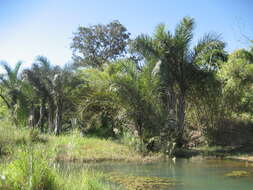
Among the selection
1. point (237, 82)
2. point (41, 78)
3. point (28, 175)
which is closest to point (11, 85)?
point (41, 78)

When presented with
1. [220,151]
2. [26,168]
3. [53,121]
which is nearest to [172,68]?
[220,151]

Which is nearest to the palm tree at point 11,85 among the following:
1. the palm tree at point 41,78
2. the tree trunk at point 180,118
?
the palm tree at point 41,78

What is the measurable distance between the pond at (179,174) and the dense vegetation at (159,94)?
169 cm

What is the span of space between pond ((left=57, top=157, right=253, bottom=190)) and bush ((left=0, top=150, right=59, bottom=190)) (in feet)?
2.63

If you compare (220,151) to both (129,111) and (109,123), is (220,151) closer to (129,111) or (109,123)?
(129,111)

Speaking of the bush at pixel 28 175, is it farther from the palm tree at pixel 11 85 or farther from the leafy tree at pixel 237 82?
the palm tree at pixel 11 85

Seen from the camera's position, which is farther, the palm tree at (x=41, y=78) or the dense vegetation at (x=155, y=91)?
the palm tree at (x=41, y=78)

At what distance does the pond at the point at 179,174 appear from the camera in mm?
5270

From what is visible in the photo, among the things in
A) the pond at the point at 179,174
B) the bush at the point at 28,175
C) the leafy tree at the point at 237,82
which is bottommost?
the pond at the point at 179,174

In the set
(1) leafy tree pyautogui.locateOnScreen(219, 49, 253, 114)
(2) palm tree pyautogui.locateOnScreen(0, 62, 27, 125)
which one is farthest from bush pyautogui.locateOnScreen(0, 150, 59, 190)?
(2) palm tree pyautogui.locateOnScreen(0, 62, 27, 125)

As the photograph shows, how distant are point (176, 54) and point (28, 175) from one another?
8.43 metres

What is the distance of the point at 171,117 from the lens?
10.0 meters

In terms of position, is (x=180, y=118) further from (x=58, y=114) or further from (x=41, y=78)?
(x=41, y=78)

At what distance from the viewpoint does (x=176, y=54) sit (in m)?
10.8
